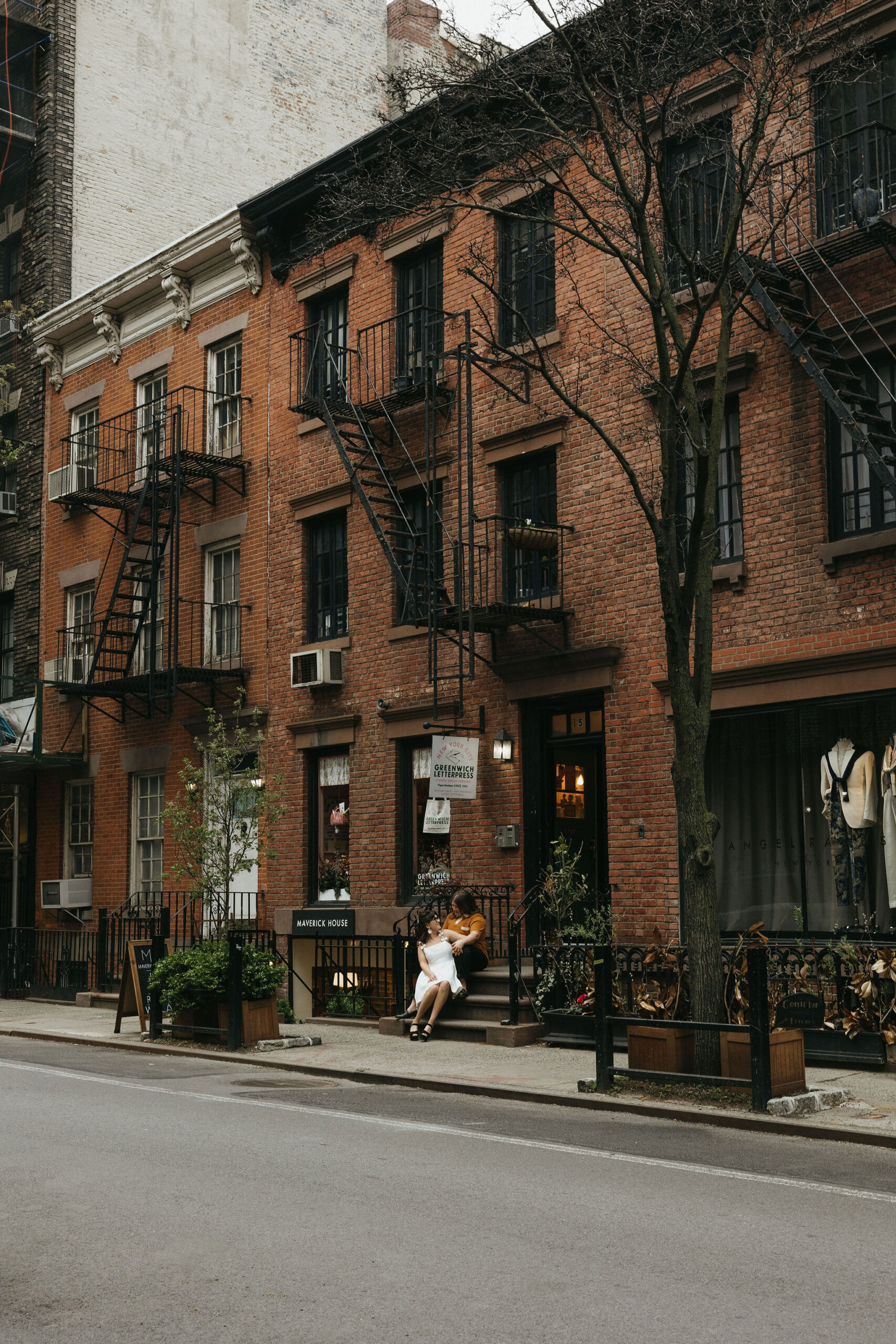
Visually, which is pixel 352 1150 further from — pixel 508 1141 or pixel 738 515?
pixel 738 515

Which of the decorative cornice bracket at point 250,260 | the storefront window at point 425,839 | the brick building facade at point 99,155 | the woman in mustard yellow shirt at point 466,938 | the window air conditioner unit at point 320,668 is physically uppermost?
the brick building facade at point 99,155

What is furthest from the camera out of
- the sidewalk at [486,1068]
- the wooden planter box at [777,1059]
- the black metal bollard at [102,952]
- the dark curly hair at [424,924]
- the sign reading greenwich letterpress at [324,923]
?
the black metal bollard at [102,952]

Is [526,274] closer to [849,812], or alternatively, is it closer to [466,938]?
[849,812]

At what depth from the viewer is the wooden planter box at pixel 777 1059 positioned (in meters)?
9.93

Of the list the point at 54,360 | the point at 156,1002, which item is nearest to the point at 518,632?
the point at 156,1002

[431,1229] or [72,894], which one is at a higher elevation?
[72,894]

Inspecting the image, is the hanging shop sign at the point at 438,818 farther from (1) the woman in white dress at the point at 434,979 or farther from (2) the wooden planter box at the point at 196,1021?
(2) the wooden planter box at the point at 196,1021

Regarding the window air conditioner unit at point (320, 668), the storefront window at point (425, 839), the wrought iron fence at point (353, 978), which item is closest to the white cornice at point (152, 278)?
the window air conditioner unit at point (320, 668)

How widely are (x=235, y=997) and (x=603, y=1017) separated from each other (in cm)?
537

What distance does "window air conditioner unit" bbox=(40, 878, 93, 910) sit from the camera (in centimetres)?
2378

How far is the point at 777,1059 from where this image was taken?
994 cm

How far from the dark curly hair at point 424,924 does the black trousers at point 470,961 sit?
0.55 metres

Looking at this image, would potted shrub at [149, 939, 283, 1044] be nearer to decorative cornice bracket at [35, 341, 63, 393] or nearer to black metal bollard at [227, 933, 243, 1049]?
black metal bollard at [227, 933, 243, 1049]

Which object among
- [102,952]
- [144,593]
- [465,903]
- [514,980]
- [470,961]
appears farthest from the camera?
[144,593]
